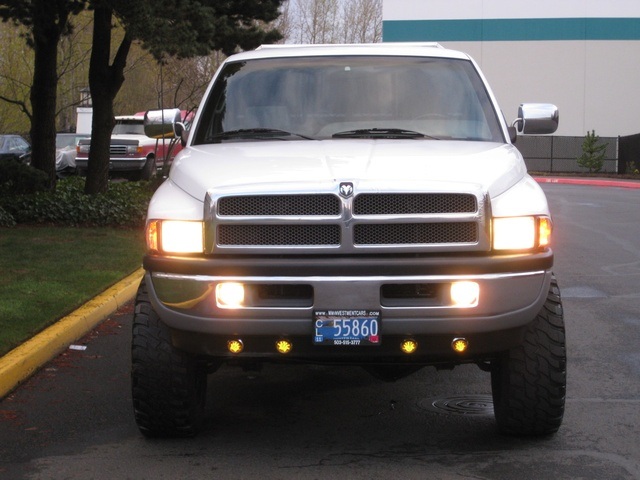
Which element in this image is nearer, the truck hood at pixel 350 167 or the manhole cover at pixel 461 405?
the truck hood at pixel 350 167

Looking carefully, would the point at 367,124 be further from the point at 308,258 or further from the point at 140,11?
the point at 140,11

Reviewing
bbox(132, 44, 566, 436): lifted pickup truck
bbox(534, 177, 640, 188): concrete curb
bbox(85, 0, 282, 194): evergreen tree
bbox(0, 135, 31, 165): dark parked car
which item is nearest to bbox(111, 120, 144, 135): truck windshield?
bbox(0, 135, 31, 165): dark parked car

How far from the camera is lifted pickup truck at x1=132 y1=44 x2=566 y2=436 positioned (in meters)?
4.96

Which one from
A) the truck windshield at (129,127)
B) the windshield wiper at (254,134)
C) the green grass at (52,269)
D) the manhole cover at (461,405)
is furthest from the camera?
the truck windshield at (129,127)

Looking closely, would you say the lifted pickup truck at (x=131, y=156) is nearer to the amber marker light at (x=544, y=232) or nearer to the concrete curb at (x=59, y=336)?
the concrete curb at (x=59, y=336)

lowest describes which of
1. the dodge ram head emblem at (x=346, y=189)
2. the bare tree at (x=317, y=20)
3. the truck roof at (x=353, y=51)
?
the dodge ram head emblem at (x=346, y=189)

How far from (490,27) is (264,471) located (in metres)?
45.0

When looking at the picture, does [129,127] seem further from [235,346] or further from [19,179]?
[235,346]

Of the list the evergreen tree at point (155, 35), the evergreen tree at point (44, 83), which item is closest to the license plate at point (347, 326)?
the evergreen tree at point (155, 35)

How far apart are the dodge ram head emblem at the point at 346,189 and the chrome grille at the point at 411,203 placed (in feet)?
0.15

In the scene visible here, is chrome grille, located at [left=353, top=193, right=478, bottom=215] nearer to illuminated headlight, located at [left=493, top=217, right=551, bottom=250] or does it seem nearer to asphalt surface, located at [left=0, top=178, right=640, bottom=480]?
illuminated headlight, located at [left=493, top=217, right=551, bottom=250]

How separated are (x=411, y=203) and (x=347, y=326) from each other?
2.10 feet

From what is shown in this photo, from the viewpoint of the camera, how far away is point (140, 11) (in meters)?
15.5

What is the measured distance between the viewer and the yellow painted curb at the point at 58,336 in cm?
688
